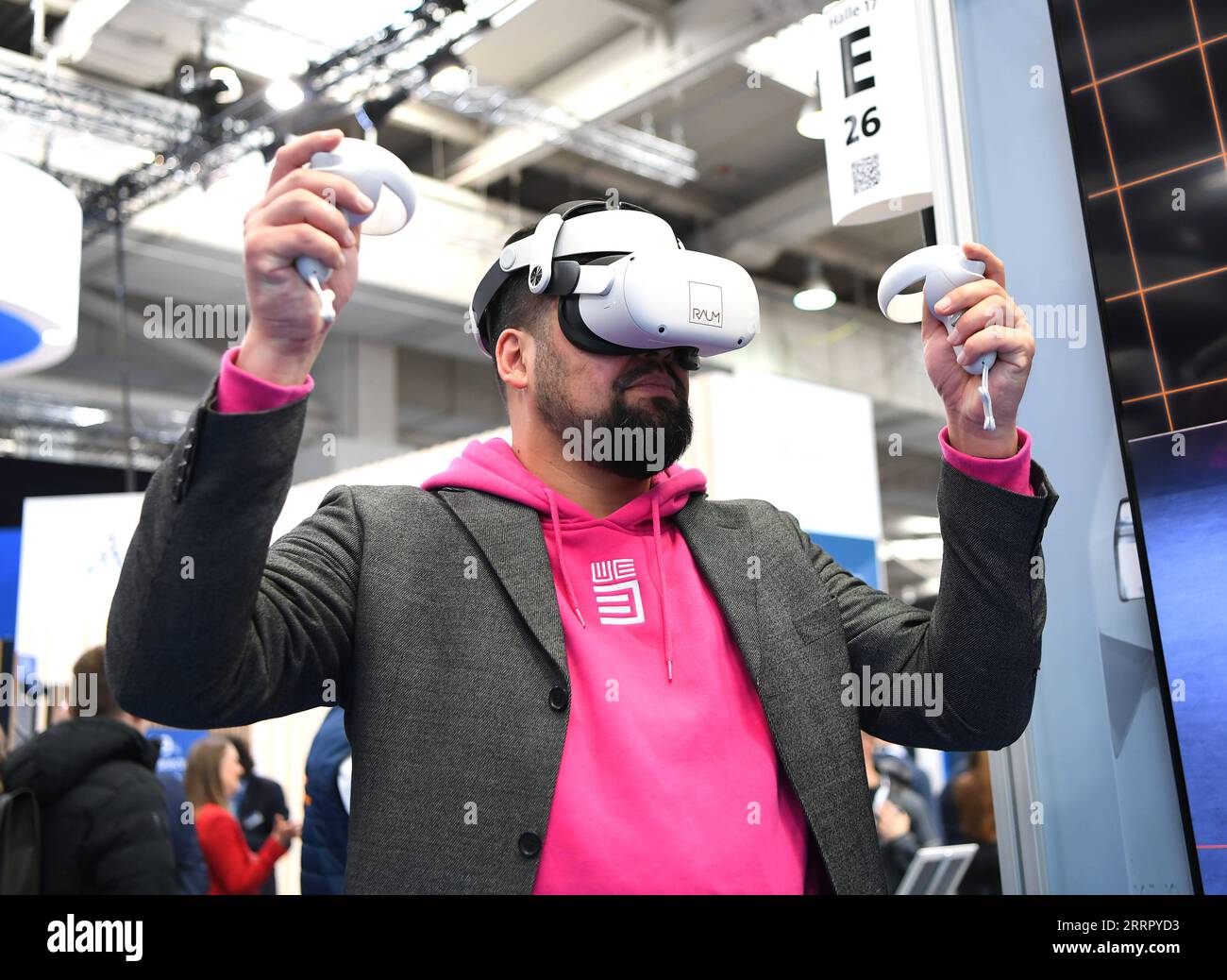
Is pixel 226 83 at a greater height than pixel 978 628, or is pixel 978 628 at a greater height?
pixel 226 83

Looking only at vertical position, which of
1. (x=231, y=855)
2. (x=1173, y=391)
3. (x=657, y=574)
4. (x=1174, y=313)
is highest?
(x=1174, y=313)

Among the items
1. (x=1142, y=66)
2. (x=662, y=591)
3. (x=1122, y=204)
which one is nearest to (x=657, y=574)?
(x=662, y=591)

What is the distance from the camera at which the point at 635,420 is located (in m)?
1.42

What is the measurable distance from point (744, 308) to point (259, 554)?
25.6 inches

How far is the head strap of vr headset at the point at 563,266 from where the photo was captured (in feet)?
4.67

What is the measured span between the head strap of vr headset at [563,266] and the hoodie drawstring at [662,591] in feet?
0.62

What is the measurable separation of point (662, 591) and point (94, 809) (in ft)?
6.24

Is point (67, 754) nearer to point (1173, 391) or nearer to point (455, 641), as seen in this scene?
point (455, 641)

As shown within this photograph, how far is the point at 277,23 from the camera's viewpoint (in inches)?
224

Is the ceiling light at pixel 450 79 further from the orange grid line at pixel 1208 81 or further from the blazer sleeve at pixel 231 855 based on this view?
the orange grid line at pixel 1208 81

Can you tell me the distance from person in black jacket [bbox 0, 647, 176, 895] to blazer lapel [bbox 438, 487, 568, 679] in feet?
5.51

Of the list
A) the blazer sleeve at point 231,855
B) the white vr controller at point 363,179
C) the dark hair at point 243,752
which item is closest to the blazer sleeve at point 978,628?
the white vr controller at point 363,179
